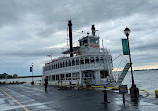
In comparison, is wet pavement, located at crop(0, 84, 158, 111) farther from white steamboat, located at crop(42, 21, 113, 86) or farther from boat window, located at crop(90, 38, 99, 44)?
boat window, located at crop(90, 38, 99, 44)

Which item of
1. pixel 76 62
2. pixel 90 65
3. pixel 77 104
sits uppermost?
pixel 76 62

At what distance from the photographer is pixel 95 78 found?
1012 inches

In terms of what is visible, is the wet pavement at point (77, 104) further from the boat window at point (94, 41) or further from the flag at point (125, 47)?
the boat window at point (94, 41)

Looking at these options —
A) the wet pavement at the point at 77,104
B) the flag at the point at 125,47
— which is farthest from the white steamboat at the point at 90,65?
the flag at the point at 125,47

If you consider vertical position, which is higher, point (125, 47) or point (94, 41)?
point (94, 41)

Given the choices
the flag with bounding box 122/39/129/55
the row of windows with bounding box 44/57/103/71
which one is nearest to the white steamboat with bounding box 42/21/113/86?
the row of windows with bounding box 44/57/103/71

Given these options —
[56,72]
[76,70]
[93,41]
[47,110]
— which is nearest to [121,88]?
[47,110]

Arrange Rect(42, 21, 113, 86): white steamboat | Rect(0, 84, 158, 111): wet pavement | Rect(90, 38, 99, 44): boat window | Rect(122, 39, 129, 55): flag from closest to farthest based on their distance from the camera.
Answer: Rect(0, 84, 158, 111): wet pavement → Rect(122, 39, 129, 55): flag → Rect(42, 21, 113, 86): white steamboat → Rect(90, 38, 99, 44): boat window

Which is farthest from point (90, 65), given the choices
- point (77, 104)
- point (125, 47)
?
point (77, 104)

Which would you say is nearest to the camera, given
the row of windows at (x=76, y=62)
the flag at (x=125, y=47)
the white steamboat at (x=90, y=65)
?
the flag at (x=125, y=47)

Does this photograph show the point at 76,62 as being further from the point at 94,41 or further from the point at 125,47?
the point at 125,47

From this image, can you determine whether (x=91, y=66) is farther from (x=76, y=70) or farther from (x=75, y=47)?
(x=75, y=47)

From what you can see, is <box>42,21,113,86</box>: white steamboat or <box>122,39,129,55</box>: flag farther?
<box>42,21,113,86</box>: white steamboat

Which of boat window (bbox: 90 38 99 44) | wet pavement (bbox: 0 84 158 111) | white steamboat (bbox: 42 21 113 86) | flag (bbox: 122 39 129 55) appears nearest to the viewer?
wet pavement (bbox: 0 84 158 111)
